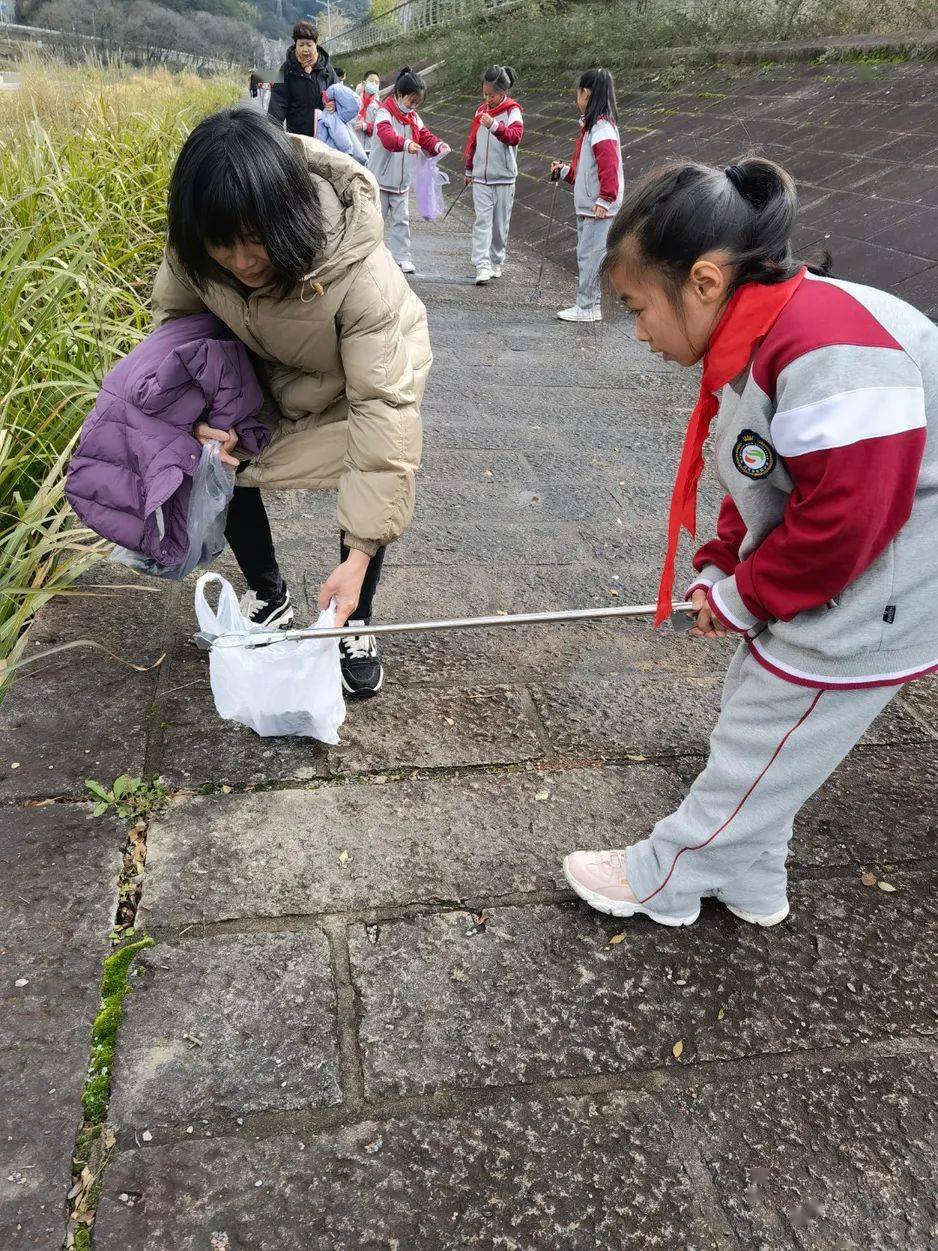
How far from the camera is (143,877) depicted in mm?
1824

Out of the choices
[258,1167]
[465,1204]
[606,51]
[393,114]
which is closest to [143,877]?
[258,1167]

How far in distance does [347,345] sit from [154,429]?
46cm

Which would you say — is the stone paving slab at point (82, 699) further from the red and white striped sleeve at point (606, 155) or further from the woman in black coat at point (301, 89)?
the woman in black coat at point (301, 89)

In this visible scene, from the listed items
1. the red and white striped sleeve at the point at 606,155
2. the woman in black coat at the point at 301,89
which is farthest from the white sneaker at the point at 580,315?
the woman in black coat at the point at 301,89

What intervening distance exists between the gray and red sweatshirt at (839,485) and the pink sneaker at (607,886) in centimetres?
58

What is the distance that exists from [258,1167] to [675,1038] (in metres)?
0.72

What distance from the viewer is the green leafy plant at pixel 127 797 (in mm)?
1971

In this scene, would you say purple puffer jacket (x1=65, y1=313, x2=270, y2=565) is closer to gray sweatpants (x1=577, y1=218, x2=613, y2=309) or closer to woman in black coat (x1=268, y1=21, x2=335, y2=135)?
gray sweatpants (x1=577, y1=218, x2=613, y2=309)

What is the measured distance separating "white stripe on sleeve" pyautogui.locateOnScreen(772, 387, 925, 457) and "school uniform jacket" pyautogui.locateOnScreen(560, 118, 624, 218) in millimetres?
5000

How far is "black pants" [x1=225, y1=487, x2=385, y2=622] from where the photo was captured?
234 cm

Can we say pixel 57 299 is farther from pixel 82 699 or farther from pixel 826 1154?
pixel 826 1154

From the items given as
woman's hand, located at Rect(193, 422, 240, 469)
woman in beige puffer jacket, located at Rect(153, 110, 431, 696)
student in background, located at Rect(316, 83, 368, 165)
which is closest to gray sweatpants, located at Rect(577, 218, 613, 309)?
student in background, located at Rect(316, 83, 368, 165)

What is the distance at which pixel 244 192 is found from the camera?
160 cm

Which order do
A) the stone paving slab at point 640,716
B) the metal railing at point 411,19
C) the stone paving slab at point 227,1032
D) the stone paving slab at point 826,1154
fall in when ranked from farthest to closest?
the metal railing at point 411,19, the stone paving slab at point 640,716, the stone paving slab at point 227,1032, the stone paving slab at point 826,1154
